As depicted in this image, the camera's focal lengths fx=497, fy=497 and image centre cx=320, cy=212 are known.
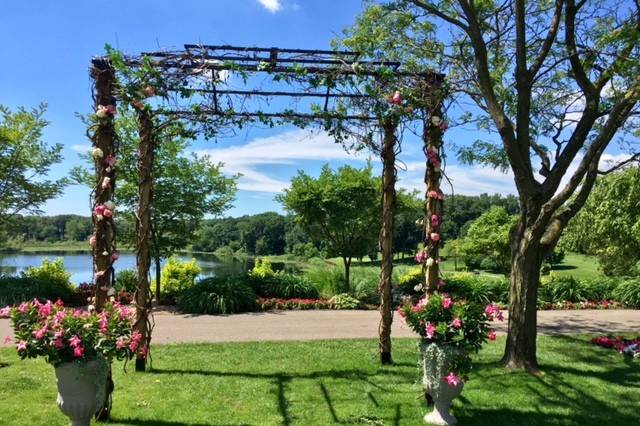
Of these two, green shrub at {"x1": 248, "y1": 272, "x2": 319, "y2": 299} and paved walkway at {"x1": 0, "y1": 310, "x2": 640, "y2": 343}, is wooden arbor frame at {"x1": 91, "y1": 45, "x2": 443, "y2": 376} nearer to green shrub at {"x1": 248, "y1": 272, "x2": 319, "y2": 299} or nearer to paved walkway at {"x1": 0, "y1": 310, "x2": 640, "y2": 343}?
paved walkway at {"x1": 0, "y1": 310, "x2": 640, "y2": 343}

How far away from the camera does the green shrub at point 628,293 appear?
1411 centimetres

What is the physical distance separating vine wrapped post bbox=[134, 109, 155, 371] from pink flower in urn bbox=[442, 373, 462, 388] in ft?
11.8

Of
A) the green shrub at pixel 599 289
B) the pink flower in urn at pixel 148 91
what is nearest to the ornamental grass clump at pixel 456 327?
the pink flower in urn at pixel 148 91

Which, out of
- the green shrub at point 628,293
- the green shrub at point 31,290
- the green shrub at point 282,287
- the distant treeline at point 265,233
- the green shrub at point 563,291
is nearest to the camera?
the green shrub at point 31,290

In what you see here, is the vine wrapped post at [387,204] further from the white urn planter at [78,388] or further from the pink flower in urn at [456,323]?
the white urn planter at [78,388]

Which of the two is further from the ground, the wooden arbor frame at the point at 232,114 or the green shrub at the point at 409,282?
the wooden arbor frame at the point at 232,114

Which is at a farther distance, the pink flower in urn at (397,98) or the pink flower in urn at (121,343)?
the pink flower in urn at (397,98)

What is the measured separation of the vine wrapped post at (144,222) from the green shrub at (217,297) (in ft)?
16.3

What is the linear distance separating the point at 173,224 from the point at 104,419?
8.67 m

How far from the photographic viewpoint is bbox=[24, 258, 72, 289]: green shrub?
486 inches

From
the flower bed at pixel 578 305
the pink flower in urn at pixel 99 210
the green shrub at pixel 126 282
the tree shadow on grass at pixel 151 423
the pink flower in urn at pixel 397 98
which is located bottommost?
the tree shadow on grass at pixel 151 423

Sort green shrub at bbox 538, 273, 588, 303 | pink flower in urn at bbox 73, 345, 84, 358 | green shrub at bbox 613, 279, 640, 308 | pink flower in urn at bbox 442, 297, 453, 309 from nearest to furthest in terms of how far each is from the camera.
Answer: pink flower in urn at bbox 73, 345, 84, 358
pink flower in urn at bbox 442, 297, 453, 309
green shrub at bbox 613, 279, 640, 308
green shrub at bbox 538, 273, 588, 303

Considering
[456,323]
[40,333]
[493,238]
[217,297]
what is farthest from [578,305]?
[40,333]

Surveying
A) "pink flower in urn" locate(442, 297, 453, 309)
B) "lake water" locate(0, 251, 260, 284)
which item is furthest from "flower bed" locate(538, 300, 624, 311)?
"lake water" locate(0, 251, 260, 284)
